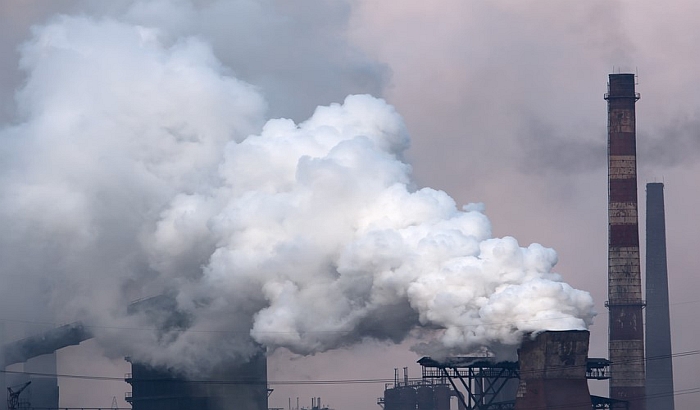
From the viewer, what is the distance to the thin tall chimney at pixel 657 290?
11069 cm

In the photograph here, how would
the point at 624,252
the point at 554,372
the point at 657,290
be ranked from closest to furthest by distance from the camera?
the point at 554,372
the point at 624,252
the point at 657,290

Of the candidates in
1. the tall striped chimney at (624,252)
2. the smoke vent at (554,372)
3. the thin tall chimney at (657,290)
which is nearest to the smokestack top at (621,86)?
the tall striped chimney at (624,252)

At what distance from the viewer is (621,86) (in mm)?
89938

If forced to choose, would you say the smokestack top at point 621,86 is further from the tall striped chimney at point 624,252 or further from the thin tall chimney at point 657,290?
the thin tall chimney at point 657,290

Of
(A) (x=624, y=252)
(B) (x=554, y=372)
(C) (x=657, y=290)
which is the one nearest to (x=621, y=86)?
(A) (x=624, y=252)

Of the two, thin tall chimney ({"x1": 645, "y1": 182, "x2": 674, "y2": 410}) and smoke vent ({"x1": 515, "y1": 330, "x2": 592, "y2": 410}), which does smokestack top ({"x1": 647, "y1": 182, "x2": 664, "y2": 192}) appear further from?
smoke vent ({"x1": 515, "y1": 330, "x2": 592, "y2": 410})

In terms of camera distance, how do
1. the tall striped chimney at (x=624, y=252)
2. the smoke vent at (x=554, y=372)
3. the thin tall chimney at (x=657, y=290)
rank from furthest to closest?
the thin tall chimney at (x=657, y=290)
the tall striped chimney at (x=624, y=252)
the smoke vent at (x=554, y=372)

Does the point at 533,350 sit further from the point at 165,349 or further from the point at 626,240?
the point at 626,240

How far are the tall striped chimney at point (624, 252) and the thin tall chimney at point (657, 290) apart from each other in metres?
22.0

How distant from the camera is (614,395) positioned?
87188 mm

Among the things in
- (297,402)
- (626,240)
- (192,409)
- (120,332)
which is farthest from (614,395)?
(297,402)

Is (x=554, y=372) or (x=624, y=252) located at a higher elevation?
(x=624, y=252)

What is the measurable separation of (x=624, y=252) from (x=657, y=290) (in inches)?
999

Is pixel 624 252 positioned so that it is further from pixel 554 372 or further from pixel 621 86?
pixel 554 372
